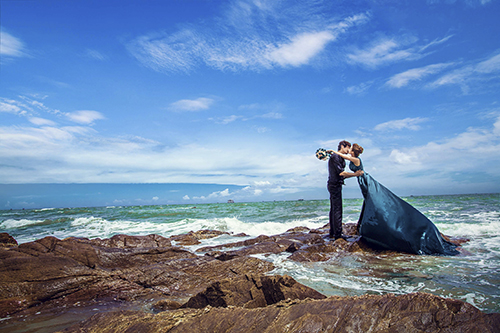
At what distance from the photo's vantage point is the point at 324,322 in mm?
1861

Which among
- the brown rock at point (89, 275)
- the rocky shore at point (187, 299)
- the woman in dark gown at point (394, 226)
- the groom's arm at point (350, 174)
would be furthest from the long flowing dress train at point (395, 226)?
the brown rock at point (89, 275)

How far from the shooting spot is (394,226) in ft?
20.0

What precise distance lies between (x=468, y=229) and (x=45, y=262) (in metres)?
11.6

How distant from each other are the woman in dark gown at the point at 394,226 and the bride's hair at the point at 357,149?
36mm

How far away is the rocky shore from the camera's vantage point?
6.08 feet

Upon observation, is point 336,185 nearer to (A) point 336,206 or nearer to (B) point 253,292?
(A) point 336,206

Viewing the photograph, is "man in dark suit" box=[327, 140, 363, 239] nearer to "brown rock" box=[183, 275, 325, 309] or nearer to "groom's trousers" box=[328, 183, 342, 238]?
"groom's trousers" box=[328, 183, 342, 238]

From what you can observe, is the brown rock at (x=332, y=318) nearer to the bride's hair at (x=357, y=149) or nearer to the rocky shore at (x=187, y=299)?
the rocky shore at (x=187, y=299)

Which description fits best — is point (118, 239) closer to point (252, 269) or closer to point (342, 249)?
point (252, 269)

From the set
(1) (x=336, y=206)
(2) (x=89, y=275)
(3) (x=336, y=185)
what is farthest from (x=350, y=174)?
(2) (x=89, y=275)

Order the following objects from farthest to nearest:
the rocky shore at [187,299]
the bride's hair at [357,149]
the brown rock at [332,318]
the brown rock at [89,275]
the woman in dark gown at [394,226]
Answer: the bride's hair at [357,149], the woman in dark gown at [394,226], the brown rock at [89,275], the rocky shore at [187,299], the brown rock at [332,318]

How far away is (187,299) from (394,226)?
466 centimetres

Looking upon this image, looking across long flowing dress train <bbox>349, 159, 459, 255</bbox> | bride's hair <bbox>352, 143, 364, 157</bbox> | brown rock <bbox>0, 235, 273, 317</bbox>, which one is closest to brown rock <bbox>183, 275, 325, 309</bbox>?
brown rock <bbox>0, 235, 273, 317</bbox>

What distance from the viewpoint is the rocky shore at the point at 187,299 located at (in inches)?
72.9
